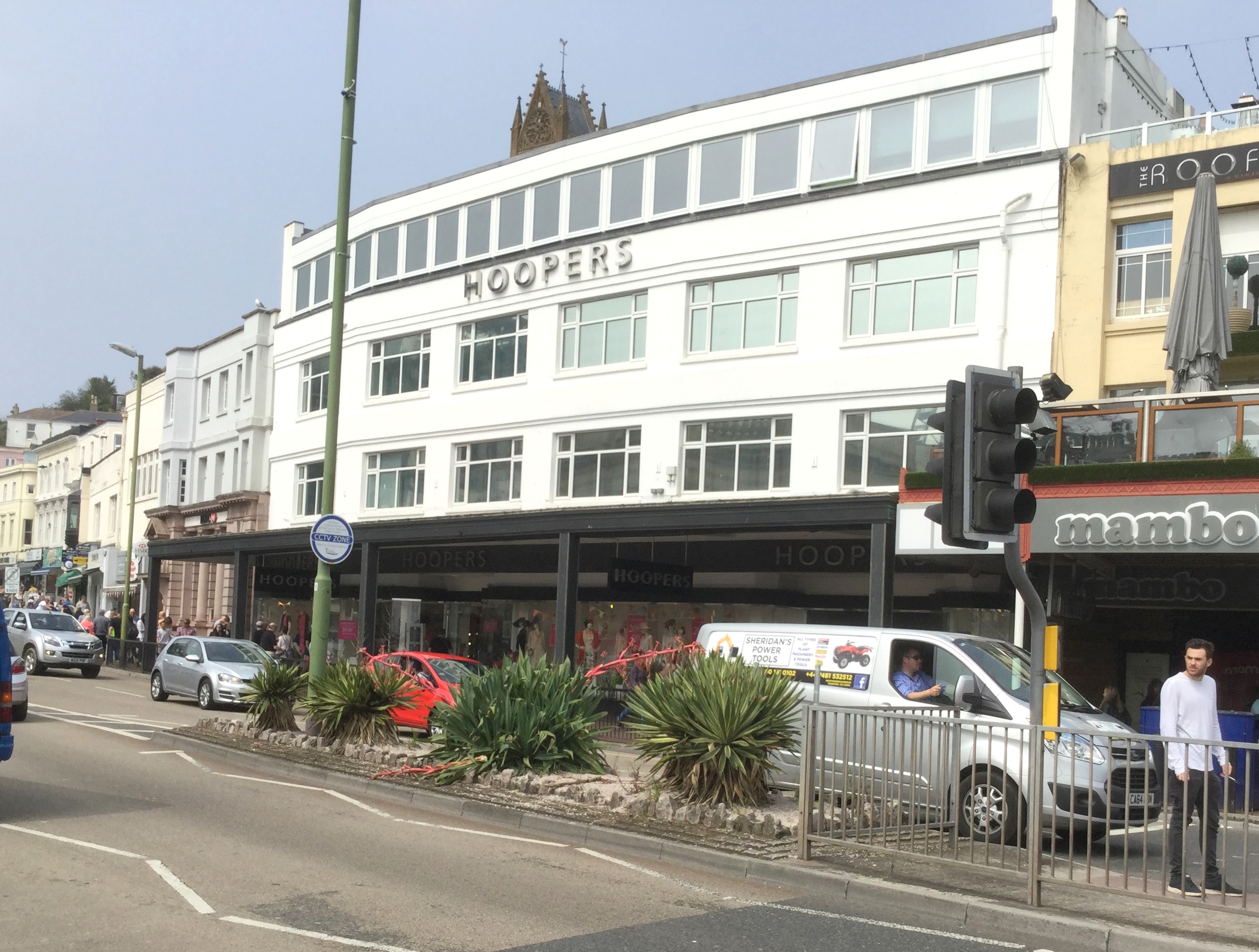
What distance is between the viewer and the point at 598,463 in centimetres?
2953

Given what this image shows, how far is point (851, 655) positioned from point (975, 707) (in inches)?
78.9

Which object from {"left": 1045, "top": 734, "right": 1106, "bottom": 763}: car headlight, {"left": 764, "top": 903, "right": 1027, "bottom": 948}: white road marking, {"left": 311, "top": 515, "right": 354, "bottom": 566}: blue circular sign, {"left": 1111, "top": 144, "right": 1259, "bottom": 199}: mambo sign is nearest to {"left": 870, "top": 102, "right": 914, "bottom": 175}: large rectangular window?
{"left": 1111, "top": 144, "right": 1259, "bottom": 199}: mambo sign

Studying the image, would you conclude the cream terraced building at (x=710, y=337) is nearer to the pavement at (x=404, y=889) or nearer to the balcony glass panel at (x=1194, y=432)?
the balcony glass panel at (x=1194, y=432)

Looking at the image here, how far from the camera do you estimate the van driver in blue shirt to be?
43.8 feet

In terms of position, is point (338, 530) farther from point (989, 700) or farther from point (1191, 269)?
point (1191, 269)

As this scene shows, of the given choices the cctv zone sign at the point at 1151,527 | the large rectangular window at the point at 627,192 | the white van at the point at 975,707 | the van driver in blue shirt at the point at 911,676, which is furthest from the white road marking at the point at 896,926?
the large rectangular window at the point at 627,192

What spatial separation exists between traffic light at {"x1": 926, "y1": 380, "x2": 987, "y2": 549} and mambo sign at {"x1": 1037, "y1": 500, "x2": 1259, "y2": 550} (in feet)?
33.5

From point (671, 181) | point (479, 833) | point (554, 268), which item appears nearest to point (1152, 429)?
point (479, 833)

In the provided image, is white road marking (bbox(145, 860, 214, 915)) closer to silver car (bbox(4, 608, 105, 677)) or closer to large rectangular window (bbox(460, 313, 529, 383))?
large rectangular window (bbox(460, 313, 529, 383))

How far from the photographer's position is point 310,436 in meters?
38.2

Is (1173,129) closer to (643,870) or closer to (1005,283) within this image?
(1005,283)

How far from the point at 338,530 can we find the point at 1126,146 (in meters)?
15.2

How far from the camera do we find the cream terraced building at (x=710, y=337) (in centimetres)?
2400

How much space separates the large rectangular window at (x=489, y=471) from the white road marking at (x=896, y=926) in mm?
23084
